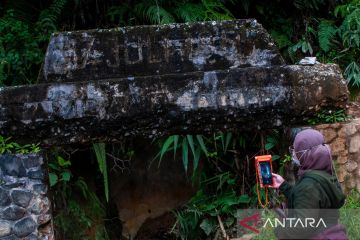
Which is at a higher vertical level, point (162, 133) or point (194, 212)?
point (162, 133)

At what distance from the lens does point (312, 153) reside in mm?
2662

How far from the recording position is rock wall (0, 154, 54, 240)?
3986 millimetres

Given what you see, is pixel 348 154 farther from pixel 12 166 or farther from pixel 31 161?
Answer: pixel 12 166

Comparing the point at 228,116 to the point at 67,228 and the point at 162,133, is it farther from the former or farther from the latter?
the point at 67,228

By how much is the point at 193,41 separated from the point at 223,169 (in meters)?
2.50

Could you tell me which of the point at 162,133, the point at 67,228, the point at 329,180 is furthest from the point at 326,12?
the point at 329,180

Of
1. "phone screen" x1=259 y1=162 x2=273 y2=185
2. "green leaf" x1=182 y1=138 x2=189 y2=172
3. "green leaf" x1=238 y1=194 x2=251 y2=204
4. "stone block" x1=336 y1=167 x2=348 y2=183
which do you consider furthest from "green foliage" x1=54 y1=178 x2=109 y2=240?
"stone block" x1=336 y1=167 x2=348 y2=183

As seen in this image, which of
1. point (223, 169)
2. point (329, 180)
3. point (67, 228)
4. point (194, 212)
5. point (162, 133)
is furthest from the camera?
point (223, 169)

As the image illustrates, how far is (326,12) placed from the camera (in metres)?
6.95

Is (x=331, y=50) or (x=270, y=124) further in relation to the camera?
(x=331, y=50)

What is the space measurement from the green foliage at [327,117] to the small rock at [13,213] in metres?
2.44

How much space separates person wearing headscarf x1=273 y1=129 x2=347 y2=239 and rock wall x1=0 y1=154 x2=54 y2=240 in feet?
6.76

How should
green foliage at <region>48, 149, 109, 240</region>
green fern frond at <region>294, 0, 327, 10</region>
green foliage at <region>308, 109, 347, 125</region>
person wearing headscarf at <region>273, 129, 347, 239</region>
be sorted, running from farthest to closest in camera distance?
green fern frond at <region>294, 0, 327, 10</region>
green foliage at <region>48, 149, 109, 240</region>
green foliage at <region>308, 109, 347, 125</region>
person wearing headscarf at <region>273, 129, 347, 239</region>

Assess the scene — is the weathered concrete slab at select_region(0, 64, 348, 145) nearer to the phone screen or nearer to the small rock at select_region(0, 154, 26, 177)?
the small rock at select_region(0, 154, 26, 177)
